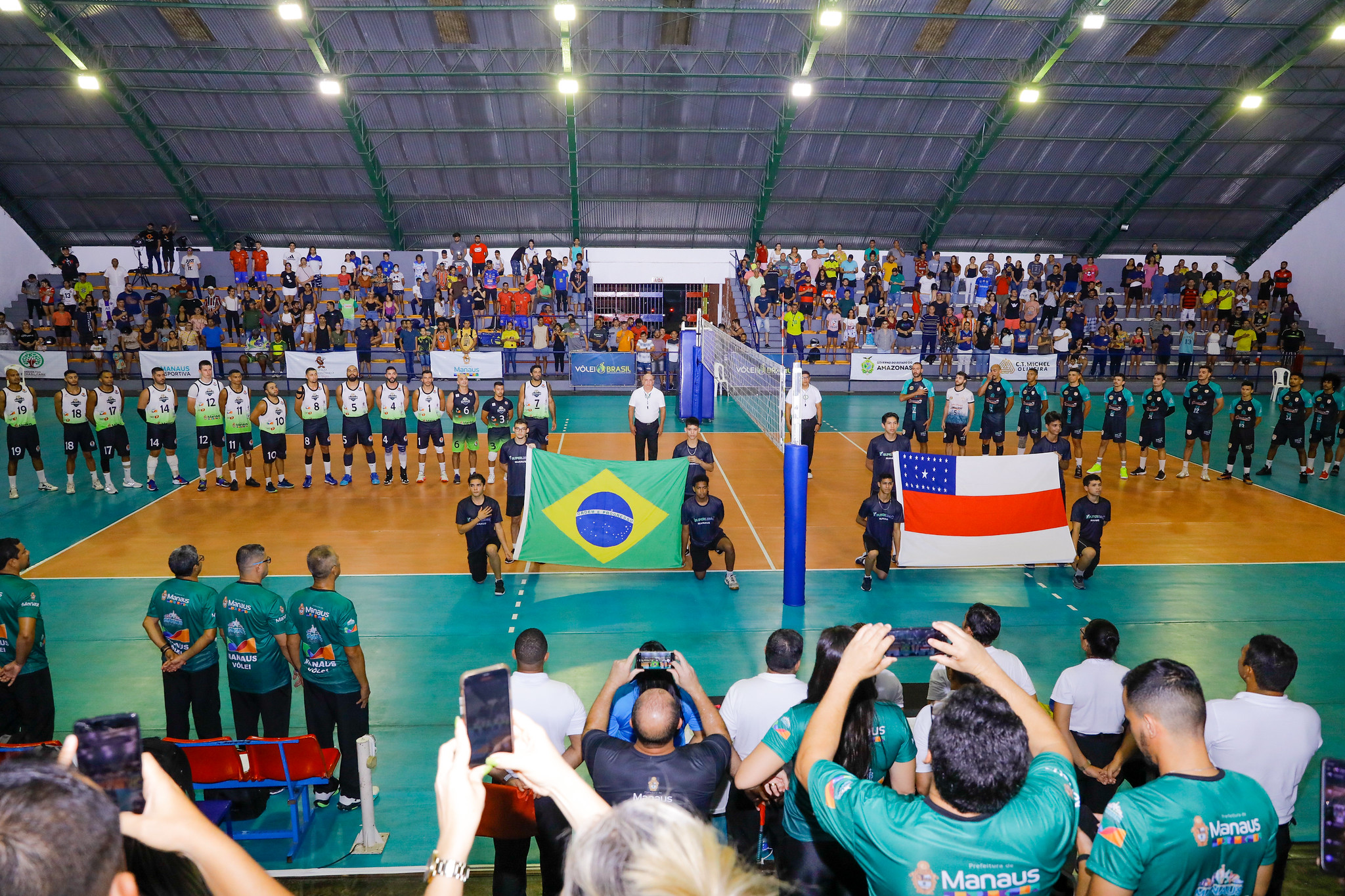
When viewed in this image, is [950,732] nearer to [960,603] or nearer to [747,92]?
[960,603]

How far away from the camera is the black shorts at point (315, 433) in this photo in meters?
16.4

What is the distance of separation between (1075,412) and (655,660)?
623 inches

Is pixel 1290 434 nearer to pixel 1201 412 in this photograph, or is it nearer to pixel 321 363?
pixel 1201 412

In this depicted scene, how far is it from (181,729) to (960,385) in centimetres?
1483

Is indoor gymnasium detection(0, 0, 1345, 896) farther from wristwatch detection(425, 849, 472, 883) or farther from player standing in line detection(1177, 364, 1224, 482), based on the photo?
player standing in line detection(1177, 364, 1224, 482)

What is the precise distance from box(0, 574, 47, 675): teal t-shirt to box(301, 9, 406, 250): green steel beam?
22073 millimetres

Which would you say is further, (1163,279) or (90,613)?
(1163,279)

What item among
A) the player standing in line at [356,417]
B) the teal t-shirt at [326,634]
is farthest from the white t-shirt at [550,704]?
the player standing in line at [356,417]

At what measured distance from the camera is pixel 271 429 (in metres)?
16.0

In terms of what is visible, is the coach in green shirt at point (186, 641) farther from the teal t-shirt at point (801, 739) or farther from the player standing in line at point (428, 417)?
the player standing in line at point (428, 417)

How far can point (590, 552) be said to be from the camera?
11.6m

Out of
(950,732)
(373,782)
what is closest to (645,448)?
(373,782)

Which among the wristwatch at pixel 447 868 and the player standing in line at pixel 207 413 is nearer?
the wristwatch at pixel 447 868

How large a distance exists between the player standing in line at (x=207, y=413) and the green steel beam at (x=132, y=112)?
15.5 metres
